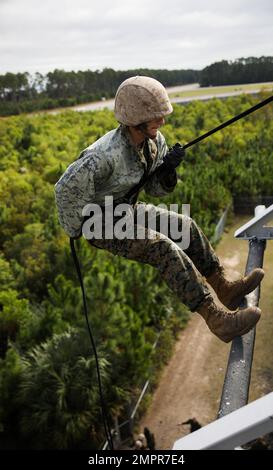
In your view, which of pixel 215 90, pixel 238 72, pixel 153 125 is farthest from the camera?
pixel 215 90

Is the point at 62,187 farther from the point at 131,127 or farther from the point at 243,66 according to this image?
the point at 243,66

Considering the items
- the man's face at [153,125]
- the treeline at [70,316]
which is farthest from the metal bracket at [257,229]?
the treeline at [70,316]

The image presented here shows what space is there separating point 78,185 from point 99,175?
15 centimetres

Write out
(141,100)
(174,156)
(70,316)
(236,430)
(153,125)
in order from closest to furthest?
1. (236,430)
2. (141,100)
3. (153,125)
4. (174,156)
5. (70,316)

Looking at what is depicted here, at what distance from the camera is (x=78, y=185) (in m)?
2.96

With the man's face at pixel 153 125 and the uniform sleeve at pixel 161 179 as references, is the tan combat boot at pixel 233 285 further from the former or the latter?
the man's face at pixel 153 125

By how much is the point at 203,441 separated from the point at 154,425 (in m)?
9.37

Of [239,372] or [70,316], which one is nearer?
[239,372]

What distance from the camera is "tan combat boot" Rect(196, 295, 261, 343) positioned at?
126 inches

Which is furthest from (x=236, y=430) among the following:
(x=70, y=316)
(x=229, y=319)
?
(x=70, y=316)

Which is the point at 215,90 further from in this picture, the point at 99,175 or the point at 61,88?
the point at 99,175

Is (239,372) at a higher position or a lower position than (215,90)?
lower

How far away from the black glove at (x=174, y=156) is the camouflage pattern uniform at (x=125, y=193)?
0.17 meters
